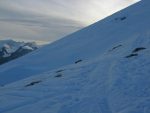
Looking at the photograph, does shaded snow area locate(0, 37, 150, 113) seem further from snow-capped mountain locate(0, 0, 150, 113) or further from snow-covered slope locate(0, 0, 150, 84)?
snow-covered slope locate(0, 0, 150, 84)

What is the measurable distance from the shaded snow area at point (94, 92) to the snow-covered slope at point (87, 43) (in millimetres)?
22008

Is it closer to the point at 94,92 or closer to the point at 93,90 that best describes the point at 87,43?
the point at 93,90

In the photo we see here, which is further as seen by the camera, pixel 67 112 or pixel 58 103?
pixel 58 103

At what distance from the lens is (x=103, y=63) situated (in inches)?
1361

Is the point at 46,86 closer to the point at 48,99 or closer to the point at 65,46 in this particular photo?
the point at 48,99

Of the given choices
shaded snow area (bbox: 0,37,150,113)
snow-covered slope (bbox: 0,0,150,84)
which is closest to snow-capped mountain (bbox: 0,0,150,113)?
shaded snow area (bbox: 0,37,150,113)

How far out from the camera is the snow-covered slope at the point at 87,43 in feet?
189

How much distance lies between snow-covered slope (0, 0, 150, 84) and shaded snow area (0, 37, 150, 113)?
72.2 feet

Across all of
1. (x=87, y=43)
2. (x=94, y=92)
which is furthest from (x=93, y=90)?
(x=87, y=43)

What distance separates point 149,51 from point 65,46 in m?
38.6

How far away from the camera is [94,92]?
2408cm

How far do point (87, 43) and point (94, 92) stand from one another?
4241 centimetres

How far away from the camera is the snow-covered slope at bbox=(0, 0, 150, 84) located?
189 feet

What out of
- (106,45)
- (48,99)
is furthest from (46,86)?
(106,45)
